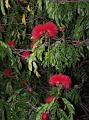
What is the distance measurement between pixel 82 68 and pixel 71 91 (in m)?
0.68

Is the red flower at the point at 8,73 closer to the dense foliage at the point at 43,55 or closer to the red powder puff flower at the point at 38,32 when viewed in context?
the dense foliage at the point at 43,55

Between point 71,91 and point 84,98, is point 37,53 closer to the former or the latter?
→ point 71,91

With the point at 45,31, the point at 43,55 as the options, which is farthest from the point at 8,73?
the point at 45,31

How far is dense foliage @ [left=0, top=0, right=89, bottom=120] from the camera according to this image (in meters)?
1.74

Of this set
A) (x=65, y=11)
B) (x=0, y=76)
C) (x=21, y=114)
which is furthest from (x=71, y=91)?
(x=65, y=11)

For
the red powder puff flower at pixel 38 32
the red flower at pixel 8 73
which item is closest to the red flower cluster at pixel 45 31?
the red powder puff flower at pixel 38 32

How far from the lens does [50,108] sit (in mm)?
1699

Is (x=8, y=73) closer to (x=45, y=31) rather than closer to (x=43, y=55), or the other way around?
(x=43, y=55)

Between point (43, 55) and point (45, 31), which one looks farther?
point (43, 55)

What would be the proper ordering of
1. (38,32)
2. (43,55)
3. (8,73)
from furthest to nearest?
(8,73) < (43,55) < (38,32)

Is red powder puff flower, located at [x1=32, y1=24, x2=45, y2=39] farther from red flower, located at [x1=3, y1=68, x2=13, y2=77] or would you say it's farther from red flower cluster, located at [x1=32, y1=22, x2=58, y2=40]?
red flower, located at [x1=3, y1=68, x2=13, y2=77]

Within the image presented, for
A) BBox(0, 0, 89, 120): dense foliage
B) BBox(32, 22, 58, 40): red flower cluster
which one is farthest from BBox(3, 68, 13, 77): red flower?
BBox(32, 22, 58, 40): red flower cluster

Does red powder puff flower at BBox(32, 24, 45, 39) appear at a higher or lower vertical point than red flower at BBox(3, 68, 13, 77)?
higher

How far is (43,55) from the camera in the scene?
2.21m
